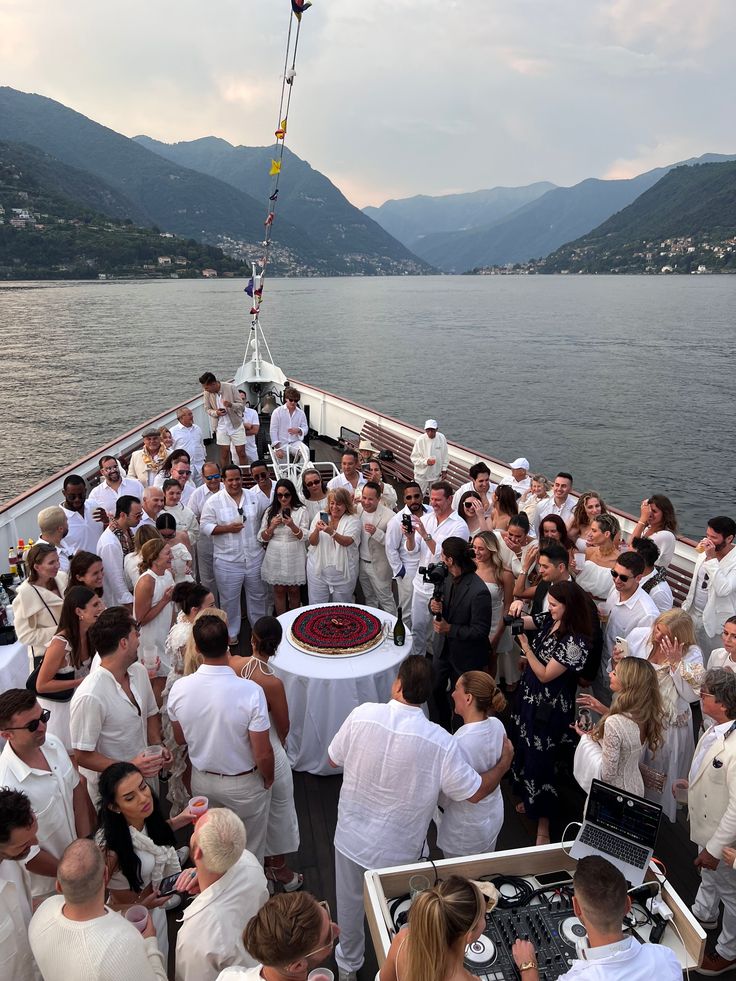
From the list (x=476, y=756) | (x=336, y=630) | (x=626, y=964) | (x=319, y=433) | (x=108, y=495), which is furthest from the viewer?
(x=319, y=433)

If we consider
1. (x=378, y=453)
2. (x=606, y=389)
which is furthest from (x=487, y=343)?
(x=378, y=453)

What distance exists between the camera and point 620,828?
2.39m

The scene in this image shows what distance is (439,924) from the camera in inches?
64.1

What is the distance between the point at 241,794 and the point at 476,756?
3.80ft

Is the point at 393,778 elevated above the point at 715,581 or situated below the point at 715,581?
below

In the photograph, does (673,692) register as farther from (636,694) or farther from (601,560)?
(601,560)

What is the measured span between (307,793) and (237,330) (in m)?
53.4

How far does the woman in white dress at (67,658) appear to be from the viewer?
127 inches

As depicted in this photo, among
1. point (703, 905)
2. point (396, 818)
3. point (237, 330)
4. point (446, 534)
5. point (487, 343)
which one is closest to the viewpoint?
point (396, 818)

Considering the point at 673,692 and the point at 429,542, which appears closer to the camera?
the point at 673,692

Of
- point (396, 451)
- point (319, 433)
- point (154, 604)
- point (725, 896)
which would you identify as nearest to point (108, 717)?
point (154, 604)

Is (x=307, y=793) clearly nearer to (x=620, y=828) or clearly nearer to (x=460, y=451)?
(x=620, y=828)

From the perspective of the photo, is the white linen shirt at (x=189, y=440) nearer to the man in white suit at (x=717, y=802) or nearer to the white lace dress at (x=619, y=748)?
the white lace dress at (x=619, y=748)

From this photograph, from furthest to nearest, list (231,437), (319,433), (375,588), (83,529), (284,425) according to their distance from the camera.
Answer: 1. (319,433)
2. (284,425)
3. (231,437)
4. (375,588)
5. (83,529)
